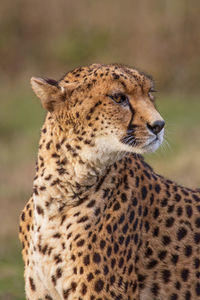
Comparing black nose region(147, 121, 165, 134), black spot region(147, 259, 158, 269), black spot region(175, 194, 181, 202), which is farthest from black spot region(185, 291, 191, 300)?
black nose region(147, 121, 165, 134)

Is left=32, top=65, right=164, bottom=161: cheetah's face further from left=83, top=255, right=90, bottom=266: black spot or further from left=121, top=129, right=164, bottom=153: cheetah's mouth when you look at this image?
left=83, top=255, right=90, bottom=266: black spot

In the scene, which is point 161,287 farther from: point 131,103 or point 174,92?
point 174,92

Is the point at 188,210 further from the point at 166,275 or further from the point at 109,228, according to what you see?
the point at 109,228

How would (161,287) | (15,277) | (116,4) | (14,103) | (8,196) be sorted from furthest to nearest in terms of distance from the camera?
(116,4), (14,103), (8,196), (15,277), (161,287)

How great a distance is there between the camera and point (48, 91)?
481 centimetres

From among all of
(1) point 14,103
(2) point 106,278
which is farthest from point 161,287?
(1) point 14,103

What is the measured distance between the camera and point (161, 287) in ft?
16.5

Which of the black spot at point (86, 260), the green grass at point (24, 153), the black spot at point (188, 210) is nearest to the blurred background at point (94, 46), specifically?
the green grass at point (24, 153)

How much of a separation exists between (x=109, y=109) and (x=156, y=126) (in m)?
0.29

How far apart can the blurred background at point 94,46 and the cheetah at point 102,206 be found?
35.2 ft

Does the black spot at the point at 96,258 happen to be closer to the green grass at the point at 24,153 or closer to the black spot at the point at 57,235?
the black spot at the point at 57,235

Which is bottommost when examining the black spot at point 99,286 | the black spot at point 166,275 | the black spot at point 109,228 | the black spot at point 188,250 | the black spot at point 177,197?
the black spot at point 99,286

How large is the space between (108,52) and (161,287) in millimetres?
16978

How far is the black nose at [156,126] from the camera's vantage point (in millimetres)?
4590
